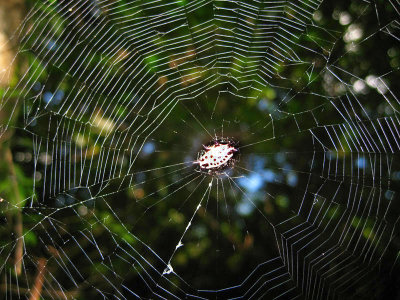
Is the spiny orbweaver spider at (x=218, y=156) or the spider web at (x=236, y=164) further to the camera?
the spiny orbweaver spider at (x=218, y=156)

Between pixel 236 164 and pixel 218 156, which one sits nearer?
pixel 218 156

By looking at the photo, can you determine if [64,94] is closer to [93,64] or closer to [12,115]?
[93,64]

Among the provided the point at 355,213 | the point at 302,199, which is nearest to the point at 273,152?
the point at 302,199

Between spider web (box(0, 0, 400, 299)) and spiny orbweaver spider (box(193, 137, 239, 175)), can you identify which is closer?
spider web (box(0, 0, 400, 299))
